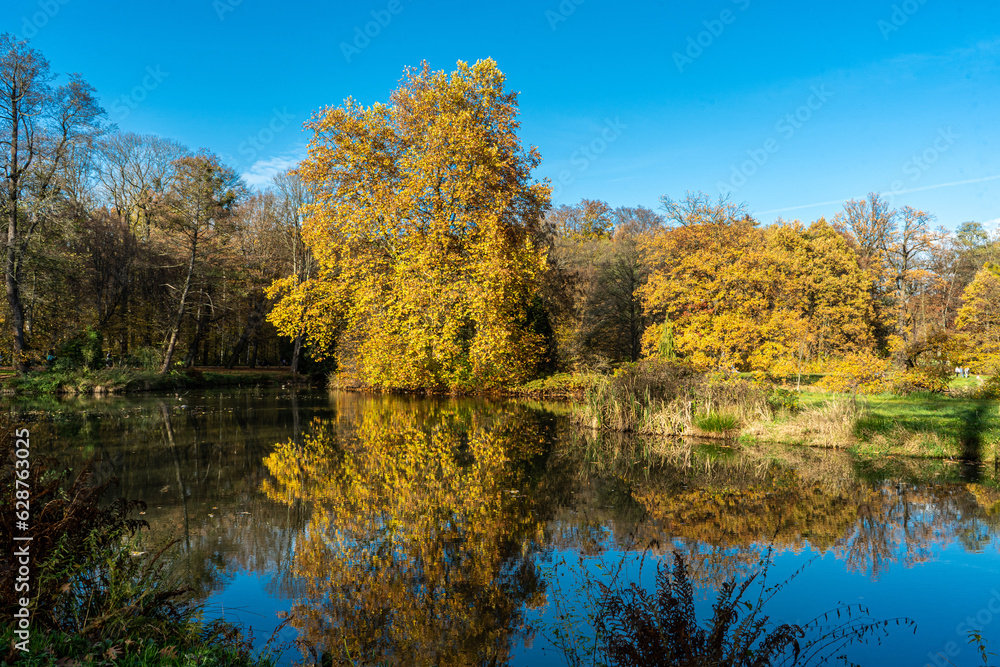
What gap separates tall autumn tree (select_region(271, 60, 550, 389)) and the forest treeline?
8 cm

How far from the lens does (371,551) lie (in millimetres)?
5293

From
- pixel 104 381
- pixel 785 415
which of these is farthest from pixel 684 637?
pixel 104 381

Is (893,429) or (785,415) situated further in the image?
(785,415)

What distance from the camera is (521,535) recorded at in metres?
5.87

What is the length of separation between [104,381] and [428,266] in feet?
46.7

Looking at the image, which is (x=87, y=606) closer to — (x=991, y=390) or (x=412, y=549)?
(x=412, y=549)

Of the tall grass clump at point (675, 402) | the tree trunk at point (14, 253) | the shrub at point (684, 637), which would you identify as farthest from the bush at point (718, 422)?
the tree trunk at point (14, 253)

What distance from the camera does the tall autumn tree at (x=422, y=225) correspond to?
18172mm

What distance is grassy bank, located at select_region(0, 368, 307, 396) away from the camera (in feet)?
67.2

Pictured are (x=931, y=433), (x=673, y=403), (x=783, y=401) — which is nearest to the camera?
(x=931, y=433)

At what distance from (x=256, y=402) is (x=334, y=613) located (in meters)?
17.7

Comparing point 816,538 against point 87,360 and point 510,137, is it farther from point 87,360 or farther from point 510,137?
point 87,360

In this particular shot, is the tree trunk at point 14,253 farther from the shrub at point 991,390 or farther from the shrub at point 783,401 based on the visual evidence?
the shrub at point 991,390

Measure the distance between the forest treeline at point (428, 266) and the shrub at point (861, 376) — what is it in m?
0.12
